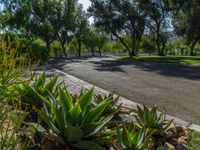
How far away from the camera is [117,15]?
40.2 meters

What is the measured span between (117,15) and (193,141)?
123 ft

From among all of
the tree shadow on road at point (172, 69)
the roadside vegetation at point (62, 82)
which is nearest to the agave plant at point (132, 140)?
the roadside vegetation at point (62, 82)

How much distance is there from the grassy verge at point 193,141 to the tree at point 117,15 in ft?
118

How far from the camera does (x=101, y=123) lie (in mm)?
2971

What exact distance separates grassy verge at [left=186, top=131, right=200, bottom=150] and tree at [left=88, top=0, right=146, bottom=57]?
36.0m

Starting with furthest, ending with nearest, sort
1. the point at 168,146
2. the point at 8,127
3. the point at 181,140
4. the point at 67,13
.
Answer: the point at 67,13, the point at 181,140, the point at 168,146, the point at 8,127

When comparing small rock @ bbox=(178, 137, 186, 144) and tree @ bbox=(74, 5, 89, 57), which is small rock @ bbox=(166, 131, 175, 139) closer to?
small rock @ bbox=(178, 137, 186, 144)

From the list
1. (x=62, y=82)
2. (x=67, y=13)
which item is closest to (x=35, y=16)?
(x=67, y=13)

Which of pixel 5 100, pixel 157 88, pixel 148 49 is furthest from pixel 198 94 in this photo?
pixel 148 49

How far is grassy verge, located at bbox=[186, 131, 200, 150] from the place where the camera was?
3.91 metres

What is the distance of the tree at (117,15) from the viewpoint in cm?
3941

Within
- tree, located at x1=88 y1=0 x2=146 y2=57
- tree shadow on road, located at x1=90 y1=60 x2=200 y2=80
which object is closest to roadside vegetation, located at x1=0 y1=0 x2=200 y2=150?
tree, located at x1=88 y1=0 x2=146 y2=57

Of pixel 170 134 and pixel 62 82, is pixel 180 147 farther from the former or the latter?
pixel 62 82

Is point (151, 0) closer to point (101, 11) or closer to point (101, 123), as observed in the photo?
point (101, 11)
